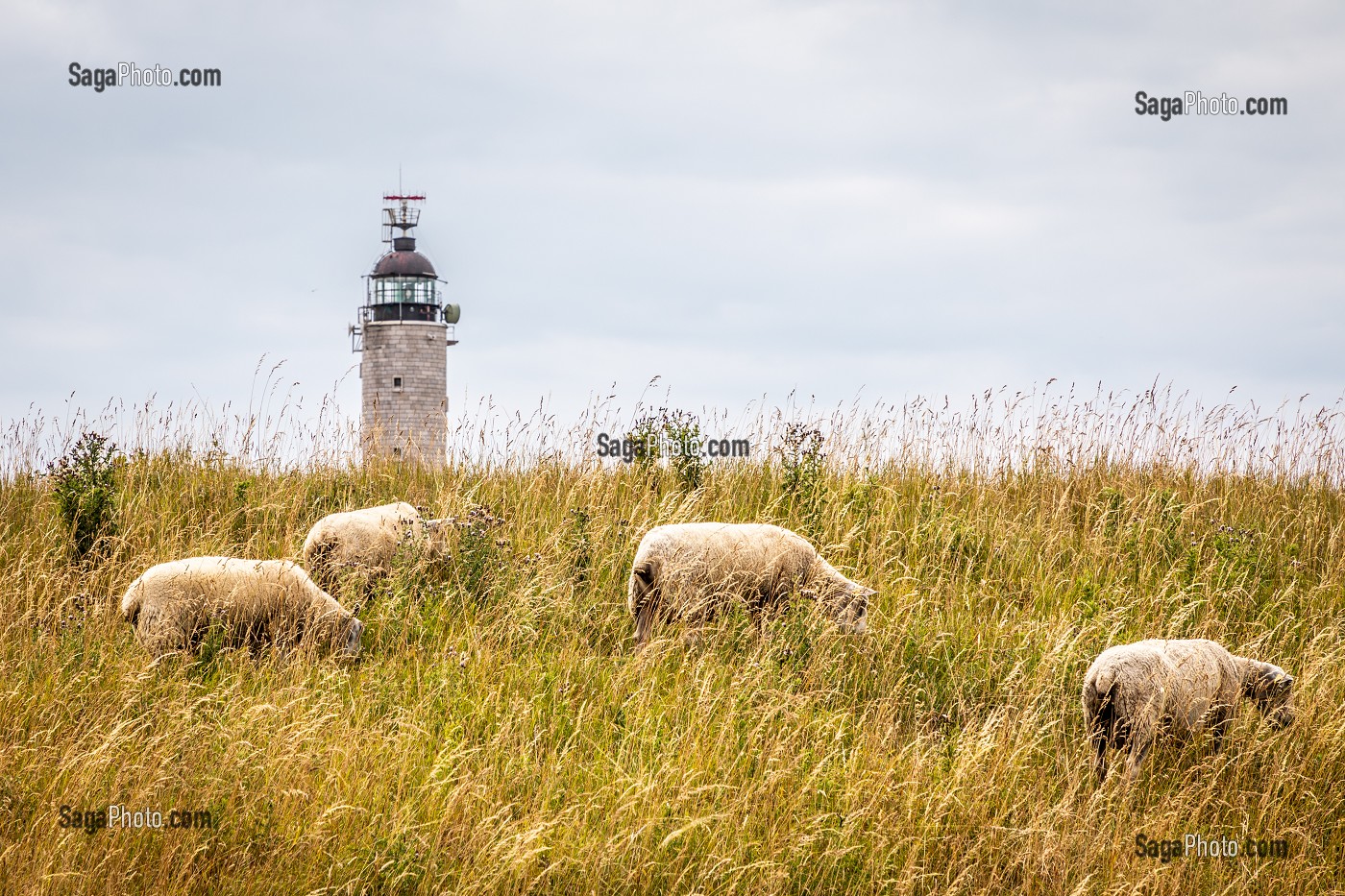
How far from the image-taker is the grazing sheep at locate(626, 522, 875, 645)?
22.6ft

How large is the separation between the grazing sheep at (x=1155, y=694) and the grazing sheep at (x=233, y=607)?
4.80 metres

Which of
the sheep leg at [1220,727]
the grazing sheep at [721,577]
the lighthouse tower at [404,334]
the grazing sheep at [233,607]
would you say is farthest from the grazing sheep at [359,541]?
the lighthouse tower at [404,334]

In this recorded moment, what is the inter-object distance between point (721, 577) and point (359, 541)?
115 inches

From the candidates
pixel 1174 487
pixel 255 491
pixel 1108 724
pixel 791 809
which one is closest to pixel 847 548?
pixel 1108 724

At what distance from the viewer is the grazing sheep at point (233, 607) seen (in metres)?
6.56

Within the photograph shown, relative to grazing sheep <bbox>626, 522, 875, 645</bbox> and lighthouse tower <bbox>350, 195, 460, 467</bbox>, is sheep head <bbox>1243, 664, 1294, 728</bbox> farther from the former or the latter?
lighthouse tower <bbox>350, 195, 460, 467</bbox>

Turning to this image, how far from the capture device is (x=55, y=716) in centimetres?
578

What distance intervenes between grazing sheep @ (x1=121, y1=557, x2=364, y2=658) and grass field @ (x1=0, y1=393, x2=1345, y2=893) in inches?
6.6

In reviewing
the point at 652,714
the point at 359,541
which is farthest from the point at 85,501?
the point at 652,714

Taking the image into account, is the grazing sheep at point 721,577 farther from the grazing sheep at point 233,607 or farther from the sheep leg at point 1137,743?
the grazing sheep at point 233,607

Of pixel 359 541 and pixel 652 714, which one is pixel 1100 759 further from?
pixel 359 541

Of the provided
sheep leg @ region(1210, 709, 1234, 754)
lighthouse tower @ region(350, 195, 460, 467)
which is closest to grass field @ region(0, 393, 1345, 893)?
sheep leg @ region(1210, 709, 1234, 754)

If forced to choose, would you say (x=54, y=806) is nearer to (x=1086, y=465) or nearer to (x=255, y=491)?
(x=255, y=491)

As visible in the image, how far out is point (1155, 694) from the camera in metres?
5.92
